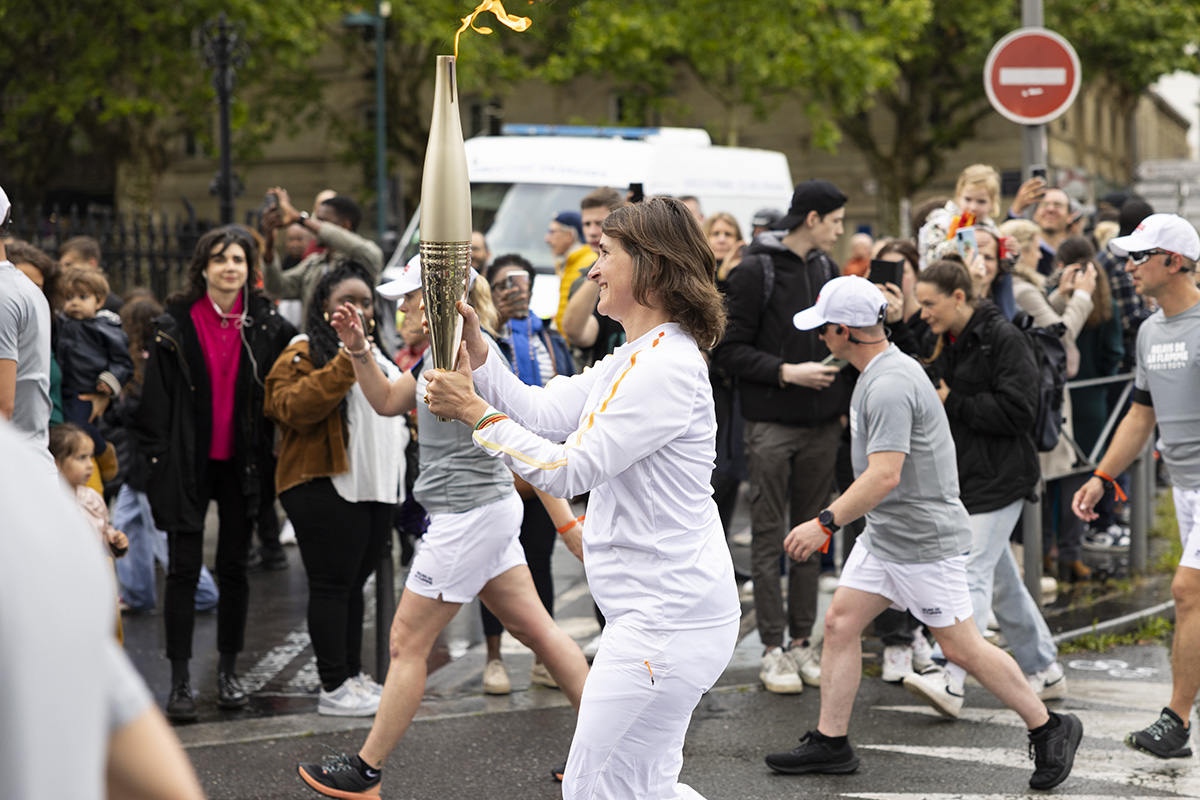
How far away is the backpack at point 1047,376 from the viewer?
646 centimetres

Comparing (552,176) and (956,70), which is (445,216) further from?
(956,70)

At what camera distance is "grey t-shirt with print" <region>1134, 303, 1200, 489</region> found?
17.0ft

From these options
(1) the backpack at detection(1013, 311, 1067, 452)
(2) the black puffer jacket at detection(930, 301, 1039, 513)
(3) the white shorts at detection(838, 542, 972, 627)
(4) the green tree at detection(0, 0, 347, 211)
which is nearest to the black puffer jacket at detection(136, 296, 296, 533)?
(3) the white shorts at detection(838, 542, 972, 627)

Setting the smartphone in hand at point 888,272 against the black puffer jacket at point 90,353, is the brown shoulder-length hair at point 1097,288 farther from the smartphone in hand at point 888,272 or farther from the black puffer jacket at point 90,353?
the black puffer jacket at point 90,353

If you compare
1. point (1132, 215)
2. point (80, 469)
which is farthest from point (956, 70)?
point (80, 469)

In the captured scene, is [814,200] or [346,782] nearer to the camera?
[346,782]

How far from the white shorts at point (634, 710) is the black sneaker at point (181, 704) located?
299cm

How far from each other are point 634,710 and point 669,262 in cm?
110

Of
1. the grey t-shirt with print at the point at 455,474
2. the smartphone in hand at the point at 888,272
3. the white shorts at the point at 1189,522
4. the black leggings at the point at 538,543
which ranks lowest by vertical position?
the black leggings at the point at 538,543

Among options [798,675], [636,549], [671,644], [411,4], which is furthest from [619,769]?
[411,4]

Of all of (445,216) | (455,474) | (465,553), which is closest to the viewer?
(445,216)

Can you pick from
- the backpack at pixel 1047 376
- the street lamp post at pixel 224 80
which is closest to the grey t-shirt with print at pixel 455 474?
the backpack at pixel 1047 376

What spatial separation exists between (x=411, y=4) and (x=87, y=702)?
26.7m

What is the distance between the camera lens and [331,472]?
5469 mm
